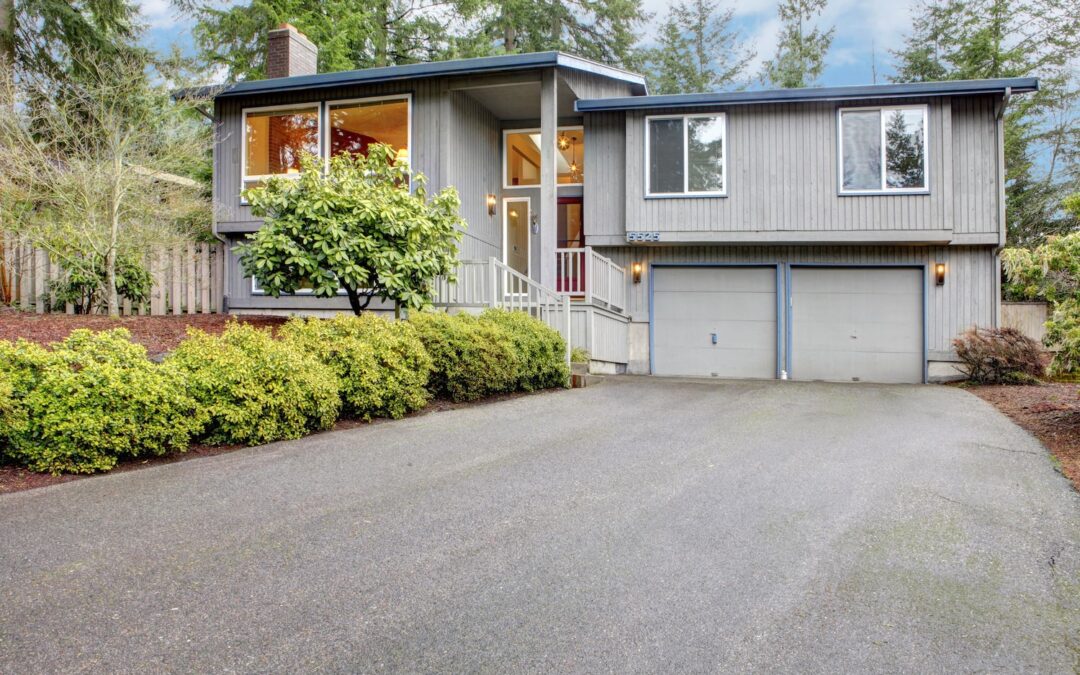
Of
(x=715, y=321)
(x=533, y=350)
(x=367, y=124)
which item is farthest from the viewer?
(x=715, y=321)

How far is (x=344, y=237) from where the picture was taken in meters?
8.44

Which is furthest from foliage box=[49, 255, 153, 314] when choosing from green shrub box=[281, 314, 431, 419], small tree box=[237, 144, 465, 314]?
green shrub box=[281, 314, 431, 419]

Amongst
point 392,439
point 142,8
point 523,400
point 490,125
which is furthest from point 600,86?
point 142,8

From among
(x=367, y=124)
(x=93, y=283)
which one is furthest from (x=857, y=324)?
(x=93, y=283)

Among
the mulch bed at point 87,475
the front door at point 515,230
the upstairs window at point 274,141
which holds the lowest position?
the mulch bed at point 87,475

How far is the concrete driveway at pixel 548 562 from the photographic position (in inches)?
89.5

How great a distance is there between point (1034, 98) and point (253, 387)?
23.3 meters

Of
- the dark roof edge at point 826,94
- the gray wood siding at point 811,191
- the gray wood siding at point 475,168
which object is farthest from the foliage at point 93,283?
the gray wood siding at point 811,191

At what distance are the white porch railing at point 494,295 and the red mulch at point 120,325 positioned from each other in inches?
103

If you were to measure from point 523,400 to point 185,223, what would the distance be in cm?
857

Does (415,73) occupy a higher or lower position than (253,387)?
higher

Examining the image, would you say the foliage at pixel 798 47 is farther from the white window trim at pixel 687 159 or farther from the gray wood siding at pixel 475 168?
the gray wood siding at pixel 475 168

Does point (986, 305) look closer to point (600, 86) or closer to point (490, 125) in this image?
→ point (600, 86)

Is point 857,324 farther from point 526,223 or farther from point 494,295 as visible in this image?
point 494,295
